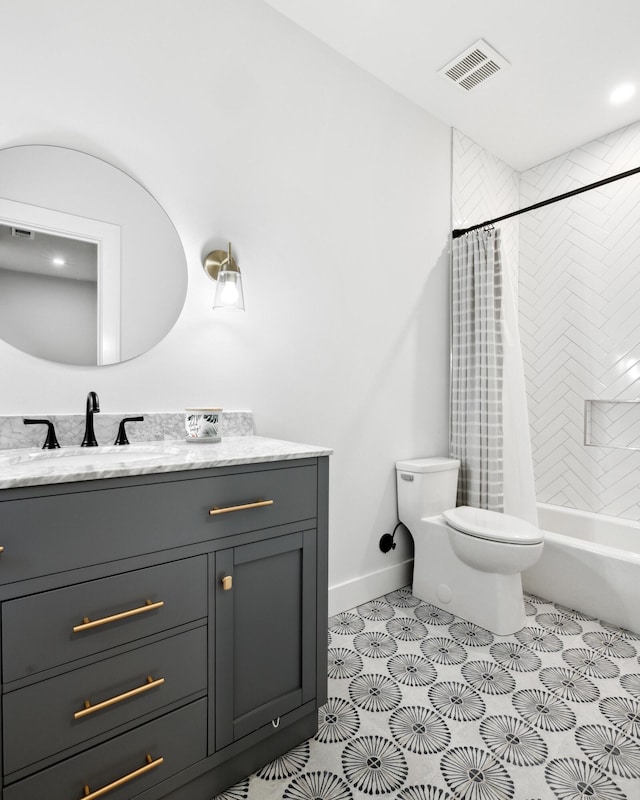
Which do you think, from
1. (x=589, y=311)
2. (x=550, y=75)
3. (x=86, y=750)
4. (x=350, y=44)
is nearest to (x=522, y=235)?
(x=589, y=311)

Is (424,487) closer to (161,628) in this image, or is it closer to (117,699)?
(161,628)

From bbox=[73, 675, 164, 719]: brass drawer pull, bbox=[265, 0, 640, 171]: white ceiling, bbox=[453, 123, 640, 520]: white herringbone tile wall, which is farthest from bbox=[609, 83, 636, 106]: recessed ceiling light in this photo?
bbox=[73, 675, 164, 719]: brass drawer pull

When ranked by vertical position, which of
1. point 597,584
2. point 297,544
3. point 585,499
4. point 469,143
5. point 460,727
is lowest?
point 460,727

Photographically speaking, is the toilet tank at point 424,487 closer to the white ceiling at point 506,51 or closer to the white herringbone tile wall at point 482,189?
the white herringbone tile wall at point 482,189

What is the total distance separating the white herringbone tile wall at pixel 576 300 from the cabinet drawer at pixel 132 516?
7.37ft

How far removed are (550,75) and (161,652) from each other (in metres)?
3.01

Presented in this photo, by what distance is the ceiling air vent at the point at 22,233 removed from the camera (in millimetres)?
1350

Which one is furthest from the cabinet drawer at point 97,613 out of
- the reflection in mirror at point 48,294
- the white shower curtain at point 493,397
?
the white shower curtain at point 493,397

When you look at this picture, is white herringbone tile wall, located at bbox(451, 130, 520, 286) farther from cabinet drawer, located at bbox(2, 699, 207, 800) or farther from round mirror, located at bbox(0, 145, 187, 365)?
cabinet drawer, located at bbox(2, 699, 207, 800)

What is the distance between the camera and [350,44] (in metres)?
2.06

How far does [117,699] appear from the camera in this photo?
3.19ft

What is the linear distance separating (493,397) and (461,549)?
0.87 meters

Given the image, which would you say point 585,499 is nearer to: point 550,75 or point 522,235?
point 522,235

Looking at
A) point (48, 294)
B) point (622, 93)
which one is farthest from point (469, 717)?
point (622, 93)
